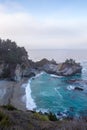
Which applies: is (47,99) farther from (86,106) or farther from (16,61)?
(16,61)

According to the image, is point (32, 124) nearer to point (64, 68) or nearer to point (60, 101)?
point (60, 101)

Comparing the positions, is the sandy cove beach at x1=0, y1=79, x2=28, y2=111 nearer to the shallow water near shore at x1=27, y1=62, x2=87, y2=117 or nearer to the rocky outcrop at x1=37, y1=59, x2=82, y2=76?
the shallow water near shore at x1=27, y1=62, x2=87, y2=117

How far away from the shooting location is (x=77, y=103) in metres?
33.9

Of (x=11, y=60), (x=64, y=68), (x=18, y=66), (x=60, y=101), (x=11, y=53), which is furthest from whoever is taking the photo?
(x=64, y=68)

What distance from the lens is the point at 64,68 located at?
2852 inches

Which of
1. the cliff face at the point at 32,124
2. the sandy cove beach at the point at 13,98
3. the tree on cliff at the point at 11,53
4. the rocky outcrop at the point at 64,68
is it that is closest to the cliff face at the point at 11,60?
the tree on cliff at the point at 11,53

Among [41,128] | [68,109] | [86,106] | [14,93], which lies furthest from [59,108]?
[41,128]

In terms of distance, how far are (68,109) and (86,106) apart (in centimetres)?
292

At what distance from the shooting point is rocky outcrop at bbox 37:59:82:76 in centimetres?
7044

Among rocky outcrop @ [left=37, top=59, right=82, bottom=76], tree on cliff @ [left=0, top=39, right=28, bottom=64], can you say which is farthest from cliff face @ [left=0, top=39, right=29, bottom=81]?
rocky outcrop @ [left=37, top=59, right=82, bottom=76]

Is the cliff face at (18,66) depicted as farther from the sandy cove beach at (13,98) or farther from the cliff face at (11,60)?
the sandy cove beach at (13,98)

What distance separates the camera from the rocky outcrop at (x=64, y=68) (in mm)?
70444

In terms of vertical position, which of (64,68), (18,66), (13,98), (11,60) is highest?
(11,60)

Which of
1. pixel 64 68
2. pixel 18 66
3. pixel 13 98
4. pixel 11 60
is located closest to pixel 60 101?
pixel 13 98
